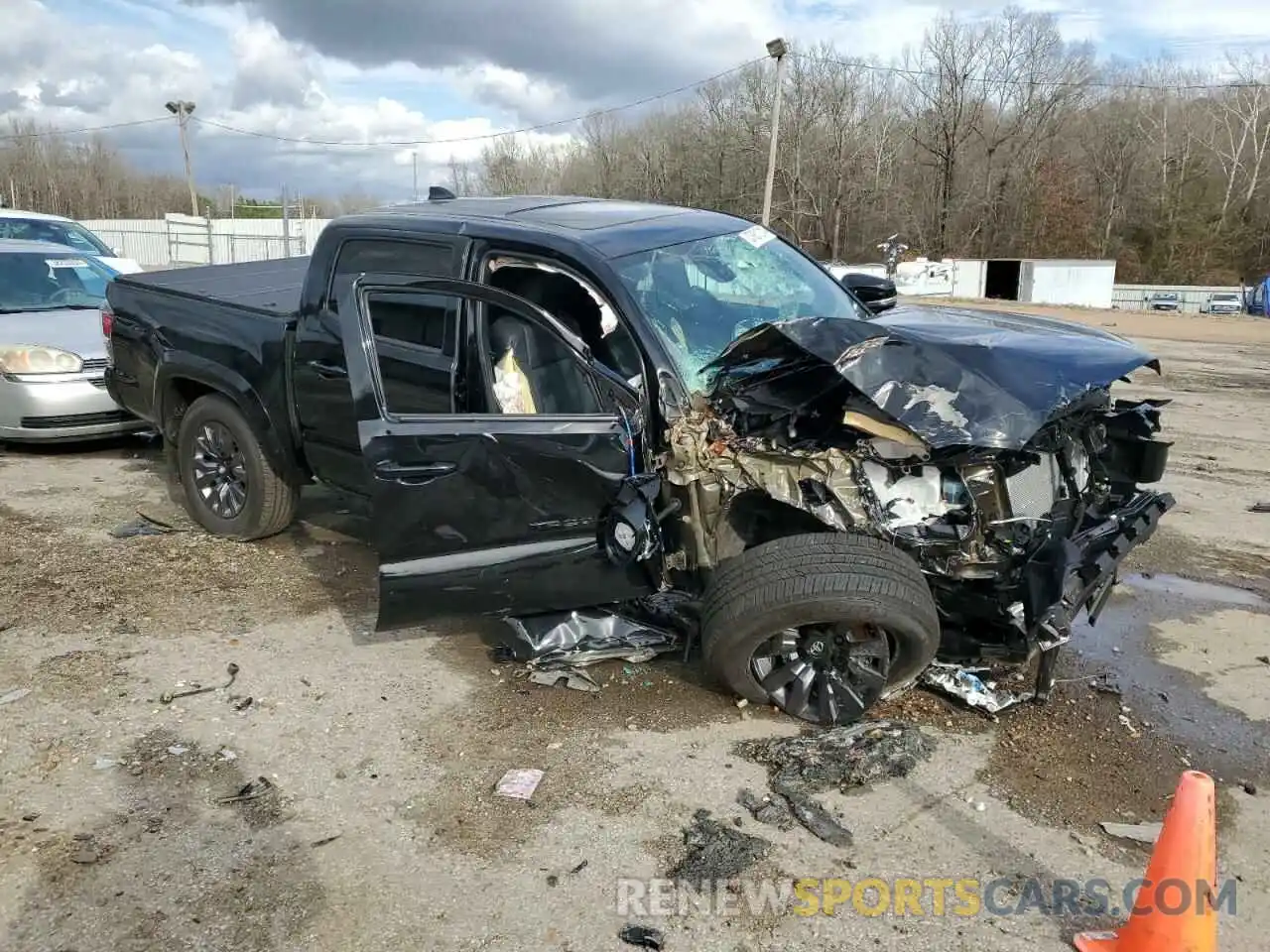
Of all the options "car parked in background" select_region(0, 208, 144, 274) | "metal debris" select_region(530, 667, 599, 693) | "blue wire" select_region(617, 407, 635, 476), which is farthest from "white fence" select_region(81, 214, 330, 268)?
"blue wire" select_region(617, 407, 635, 476)

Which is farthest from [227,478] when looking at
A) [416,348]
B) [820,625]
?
[820,625]

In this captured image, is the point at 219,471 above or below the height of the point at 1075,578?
below

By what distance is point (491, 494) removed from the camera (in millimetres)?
3799

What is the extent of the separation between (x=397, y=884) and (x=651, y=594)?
4.71 ft

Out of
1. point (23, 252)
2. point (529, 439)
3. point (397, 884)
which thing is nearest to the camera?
point (397, 884)

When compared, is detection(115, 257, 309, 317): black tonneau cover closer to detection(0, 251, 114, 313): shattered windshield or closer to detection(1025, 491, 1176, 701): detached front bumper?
detection(0, 251, 114, 313): shattered windshield

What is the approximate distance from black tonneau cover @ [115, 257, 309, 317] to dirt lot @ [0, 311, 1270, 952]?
1.51m

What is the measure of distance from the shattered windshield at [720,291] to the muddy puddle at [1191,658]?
199 centimetres

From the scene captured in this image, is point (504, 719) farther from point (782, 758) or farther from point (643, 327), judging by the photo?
point (643, 327)

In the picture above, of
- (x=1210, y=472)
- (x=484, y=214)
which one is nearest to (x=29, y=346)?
(x=484, y=214)

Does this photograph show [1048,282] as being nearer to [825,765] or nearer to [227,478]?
[227,478]

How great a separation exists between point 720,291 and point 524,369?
3.27 feet

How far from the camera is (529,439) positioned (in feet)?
12.3

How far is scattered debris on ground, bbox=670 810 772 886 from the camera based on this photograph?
116 inches
